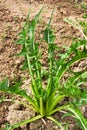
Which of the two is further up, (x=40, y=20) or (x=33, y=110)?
(x=40, y=20)

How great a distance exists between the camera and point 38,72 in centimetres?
212

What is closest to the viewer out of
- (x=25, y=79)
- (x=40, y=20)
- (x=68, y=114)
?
(x=68, y=114)

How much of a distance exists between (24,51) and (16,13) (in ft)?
3.04

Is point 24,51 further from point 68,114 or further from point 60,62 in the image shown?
point 68,114

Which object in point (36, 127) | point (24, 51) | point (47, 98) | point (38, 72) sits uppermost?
point (24, 51)

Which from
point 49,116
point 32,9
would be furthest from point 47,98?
point 32,9

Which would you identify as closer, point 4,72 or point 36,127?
point 36,127

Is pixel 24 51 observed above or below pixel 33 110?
above

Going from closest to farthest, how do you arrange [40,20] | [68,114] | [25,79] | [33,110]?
[68,114] → [33,110] → [25,79] → [40,20]

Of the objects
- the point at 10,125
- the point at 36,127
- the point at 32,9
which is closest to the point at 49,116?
the point at 36,127

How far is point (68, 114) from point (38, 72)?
1.09ft

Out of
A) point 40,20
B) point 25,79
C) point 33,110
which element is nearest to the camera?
point 33,110

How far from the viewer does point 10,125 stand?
2.07 metres

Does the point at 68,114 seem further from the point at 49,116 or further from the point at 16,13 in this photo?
the point at 16,13
